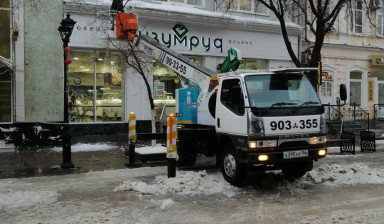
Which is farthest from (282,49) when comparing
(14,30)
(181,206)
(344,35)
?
A: (181,206)

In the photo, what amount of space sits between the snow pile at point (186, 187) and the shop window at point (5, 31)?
10131mm

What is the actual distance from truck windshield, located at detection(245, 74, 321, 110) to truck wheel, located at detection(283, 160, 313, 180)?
4.68 feet

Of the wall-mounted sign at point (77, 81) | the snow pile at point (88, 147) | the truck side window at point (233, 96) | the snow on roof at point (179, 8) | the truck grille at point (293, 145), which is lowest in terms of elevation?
the snow pile at point (88, 147)

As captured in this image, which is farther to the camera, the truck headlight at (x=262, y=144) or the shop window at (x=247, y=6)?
the shop window at (x=247, y=6)

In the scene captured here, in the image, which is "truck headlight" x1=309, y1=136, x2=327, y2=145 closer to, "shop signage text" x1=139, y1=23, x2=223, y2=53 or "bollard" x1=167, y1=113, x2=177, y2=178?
"bollard" x1=167, y1=113, x2=177, y2=178

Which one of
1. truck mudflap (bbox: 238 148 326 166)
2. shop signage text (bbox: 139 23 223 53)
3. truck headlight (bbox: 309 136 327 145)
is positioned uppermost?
shop signage text (bbox: 139 23 223 53)

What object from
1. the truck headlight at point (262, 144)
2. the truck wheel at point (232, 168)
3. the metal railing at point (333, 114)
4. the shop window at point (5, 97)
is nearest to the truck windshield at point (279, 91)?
the truck headlight at point (262, 144)

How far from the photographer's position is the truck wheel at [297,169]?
9219 mm

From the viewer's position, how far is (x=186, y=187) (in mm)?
8242

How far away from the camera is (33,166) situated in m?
11.8

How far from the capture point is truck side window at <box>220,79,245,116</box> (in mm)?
8445

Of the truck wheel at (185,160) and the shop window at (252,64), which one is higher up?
the shop window at (252,64)

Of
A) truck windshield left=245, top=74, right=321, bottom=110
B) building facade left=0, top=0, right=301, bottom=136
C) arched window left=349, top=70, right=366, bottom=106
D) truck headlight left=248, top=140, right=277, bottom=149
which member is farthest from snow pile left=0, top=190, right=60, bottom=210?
arched window left=349, top=70, right=366, bottom=106

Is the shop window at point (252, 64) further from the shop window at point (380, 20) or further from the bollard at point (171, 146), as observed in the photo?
the bollard at point (171, 146)
